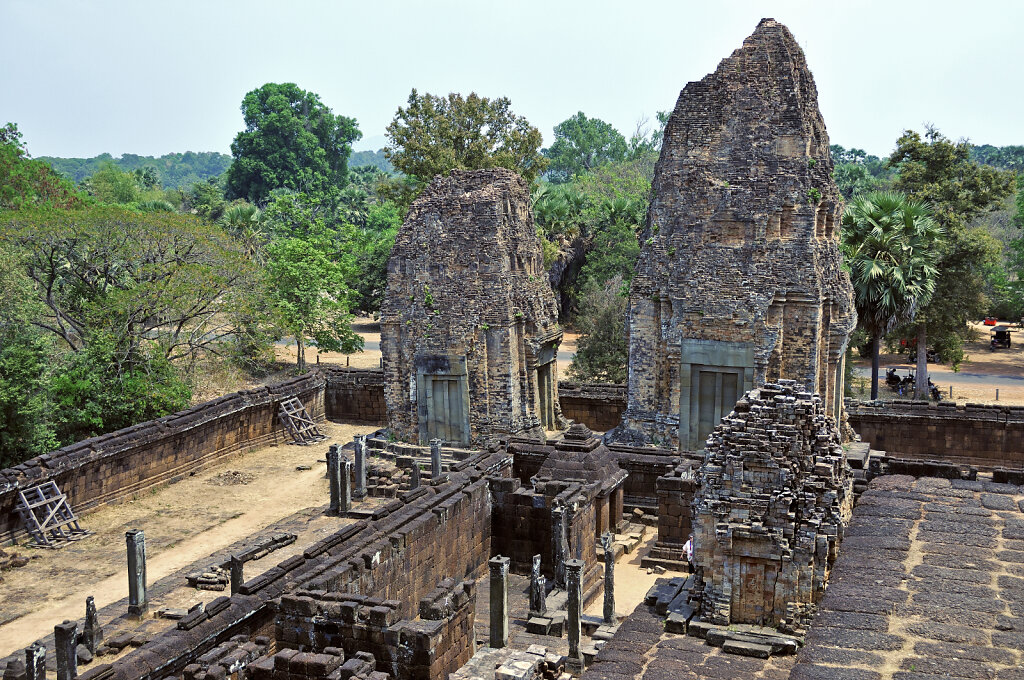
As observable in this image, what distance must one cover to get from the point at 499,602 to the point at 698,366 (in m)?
8.43

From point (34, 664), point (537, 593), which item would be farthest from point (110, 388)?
point (537, 593)

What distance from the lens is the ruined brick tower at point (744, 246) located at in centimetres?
1875

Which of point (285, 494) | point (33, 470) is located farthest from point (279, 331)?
point (33, 470)

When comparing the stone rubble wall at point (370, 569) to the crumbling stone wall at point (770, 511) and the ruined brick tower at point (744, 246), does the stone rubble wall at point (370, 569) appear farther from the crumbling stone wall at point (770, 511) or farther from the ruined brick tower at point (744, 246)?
the ruined brick tower at point (744, 246)

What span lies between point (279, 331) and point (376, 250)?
1410 centimetres

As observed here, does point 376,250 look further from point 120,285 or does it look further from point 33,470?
point 33,470

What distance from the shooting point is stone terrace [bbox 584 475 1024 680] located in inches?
302

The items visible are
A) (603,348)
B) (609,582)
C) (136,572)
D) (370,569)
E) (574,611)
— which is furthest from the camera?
(603,348)

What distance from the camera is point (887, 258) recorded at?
25078mm

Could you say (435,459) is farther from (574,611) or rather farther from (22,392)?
(22,392)

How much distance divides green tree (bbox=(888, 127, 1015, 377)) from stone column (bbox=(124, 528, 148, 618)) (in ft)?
71.7

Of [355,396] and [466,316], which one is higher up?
[466,316]

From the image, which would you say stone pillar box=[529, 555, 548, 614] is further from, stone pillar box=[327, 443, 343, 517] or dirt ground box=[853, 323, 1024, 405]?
dirt ground box=[853, 323, 1024, 405]

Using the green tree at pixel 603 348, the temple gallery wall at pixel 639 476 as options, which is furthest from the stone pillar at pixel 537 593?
the green tree at pixel 603 348
